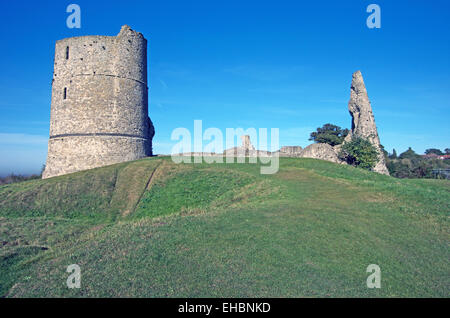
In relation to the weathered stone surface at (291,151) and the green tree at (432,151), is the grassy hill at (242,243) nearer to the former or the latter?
the weathered stone surface at (291,151)

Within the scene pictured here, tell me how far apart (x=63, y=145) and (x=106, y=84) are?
6.13 m

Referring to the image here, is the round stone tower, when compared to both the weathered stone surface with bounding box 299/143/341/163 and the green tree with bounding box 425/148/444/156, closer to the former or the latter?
the weathered stone surface with bounding box 299/143/341/163

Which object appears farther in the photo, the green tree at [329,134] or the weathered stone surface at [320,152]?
the green tree at [329,134]

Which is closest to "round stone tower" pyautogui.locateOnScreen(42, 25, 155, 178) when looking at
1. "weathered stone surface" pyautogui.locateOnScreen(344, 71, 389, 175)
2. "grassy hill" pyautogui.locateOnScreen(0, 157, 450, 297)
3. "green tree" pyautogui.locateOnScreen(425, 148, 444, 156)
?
"grassy hill" pyautogui.locateOnScreen(0, 157, 450, 297)

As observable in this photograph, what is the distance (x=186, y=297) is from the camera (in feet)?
A: 22.4

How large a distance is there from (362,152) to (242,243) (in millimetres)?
23885

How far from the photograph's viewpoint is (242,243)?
9.28m

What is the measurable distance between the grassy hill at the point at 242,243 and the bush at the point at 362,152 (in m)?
12.0

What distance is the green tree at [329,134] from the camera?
58719 millimetres

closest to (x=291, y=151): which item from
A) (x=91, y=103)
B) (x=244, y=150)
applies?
(x=244, y=150)

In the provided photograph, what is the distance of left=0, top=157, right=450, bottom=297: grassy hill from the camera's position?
736 cm

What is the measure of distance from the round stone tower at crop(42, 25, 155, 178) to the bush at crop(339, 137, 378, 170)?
19947mm

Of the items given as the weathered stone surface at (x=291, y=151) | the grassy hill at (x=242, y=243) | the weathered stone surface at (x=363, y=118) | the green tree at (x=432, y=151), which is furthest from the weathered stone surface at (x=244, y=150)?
the green tree at (x=432, y=151)
